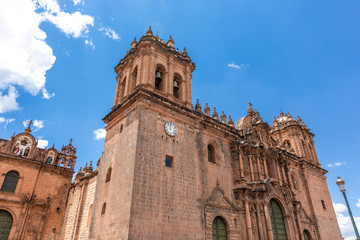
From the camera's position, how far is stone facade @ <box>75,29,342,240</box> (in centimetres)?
1276

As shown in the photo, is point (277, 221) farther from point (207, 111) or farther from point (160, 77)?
point (160, 77)

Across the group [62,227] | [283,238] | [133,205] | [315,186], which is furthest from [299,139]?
[62,227]

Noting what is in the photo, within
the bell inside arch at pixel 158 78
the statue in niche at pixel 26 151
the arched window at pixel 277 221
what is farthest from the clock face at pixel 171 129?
the statue in niche at pixel 26 151

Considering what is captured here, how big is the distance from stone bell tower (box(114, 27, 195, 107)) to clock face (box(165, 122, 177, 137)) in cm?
218

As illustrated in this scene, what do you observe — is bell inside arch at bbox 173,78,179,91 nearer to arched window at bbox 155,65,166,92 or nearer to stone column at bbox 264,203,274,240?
arched window at bbox 155,65,166,92

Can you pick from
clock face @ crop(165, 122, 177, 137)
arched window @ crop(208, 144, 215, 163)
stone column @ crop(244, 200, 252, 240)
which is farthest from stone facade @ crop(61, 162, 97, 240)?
stone column @ crop(244, 200, 252, 240)

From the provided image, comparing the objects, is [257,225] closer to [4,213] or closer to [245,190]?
[245,190]

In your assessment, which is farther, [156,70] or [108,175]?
[156,70]

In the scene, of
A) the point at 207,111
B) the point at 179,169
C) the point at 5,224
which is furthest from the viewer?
the point at 5,224

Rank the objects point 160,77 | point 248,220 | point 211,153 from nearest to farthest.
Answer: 1. point 248,220
2. point 160,77
3. point 211,153

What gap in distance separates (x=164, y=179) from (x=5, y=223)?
19.4m

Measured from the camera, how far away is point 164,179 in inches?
533

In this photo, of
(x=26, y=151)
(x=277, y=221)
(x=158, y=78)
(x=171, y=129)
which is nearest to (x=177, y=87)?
(x=158, y=78)

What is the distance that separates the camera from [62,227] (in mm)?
25844
